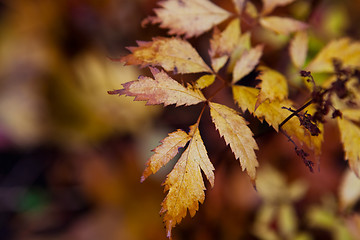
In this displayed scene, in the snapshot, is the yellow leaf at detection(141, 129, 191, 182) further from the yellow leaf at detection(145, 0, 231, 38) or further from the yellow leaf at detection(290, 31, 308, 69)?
the yellow leaf at detection(290, 31, 308, 69)

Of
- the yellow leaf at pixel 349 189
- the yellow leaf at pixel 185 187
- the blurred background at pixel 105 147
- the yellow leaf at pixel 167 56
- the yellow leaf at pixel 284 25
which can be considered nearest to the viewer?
the yellow leaf at pixel 185 187

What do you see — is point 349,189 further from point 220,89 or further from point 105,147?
point 105,147

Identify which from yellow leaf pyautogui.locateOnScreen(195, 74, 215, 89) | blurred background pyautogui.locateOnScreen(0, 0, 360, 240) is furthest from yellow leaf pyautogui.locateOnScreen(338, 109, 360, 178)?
blurred background pyautogui.locateOnScreen(0, 0, 360, 240)

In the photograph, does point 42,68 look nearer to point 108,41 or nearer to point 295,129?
point 108,41

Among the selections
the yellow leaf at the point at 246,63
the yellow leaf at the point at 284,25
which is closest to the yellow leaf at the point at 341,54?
the yellow leaf at the point at 284,25

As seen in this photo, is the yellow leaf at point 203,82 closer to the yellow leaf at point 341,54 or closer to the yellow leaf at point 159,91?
the yellow leaf at point 159,91

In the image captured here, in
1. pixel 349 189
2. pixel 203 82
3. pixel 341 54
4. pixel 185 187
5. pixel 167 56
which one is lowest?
pixel 349 189

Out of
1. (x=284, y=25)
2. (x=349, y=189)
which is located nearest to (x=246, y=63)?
(x=284, y=25)
